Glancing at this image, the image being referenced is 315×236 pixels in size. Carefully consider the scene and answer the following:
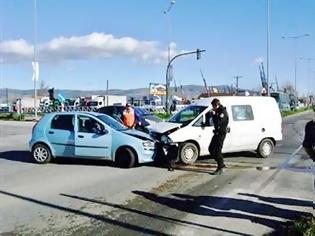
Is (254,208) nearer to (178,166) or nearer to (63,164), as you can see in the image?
(178,166)

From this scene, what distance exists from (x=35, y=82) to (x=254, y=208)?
3657cm

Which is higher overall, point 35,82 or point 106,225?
point 35,82

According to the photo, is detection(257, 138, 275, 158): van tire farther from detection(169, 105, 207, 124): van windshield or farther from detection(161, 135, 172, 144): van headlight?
detection(161, 135, 172, 144): van headlight

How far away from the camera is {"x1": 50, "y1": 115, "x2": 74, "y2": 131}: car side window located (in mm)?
14602

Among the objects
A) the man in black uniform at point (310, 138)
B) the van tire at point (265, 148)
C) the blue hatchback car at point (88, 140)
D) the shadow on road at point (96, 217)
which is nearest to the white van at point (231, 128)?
the van tire at point (265, 148)

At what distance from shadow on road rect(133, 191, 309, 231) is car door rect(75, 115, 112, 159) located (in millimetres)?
4573

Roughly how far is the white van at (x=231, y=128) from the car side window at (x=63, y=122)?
88.5 inches

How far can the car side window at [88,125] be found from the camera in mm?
14234

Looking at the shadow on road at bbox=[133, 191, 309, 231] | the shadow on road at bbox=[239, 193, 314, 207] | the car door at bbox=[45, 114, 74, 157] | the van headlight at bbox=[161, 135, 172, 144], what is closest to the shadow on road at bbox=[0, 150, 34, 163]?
the car door at bbox=[45, 114, 74, 157]

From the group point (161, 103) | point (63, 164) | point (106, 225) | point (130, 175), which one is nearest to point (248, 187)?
point (130, 175)

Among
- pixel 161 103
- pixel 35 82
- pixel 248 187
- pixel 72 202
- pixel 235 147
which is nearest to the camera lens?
pixel 72 202

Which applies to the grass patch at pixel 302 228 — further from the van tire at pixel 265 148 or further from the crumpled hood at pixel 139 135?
the van tire at pixel 265 148

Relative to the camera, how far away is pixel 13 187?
10.6 m

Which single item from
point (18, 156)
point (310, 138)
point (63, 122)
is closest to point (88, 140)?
point (63, 122)
